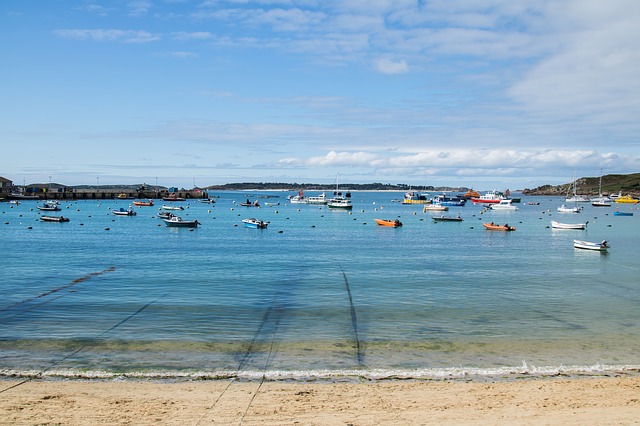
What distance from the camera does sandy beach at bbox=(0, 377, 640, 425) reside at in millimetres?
13359

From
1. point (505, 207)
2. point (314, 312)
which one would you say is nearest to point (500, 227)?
point (314, 312)

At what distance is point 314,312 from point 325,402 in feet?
40.5

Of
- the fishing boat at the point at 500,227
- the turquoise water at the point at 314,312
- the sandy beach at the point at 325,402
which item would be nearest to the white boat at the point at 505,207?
the fishing boat at the point at 500,227

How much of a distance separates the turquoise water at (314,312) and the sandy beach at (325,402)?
1458 millimetres

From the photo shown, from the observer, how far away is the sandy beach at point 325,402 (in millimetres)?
13359

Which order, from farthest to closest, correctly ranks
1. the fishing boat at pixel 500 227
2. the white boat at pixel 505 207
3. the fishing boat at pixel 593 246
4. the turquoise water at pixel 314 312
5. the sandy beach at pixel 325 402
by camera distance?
the white boat at pixel 505 207 < the fishing boat at pixel 500 227 < the fishing boat at pixel 593 246 < the turquoise water at pixel 314 312 < the sandy beach at pixel 325 402

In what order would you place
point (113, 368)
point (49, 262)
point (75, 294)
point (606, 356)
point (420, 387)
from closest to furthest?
point (420, 387) → point (113, 368) → point (606, 356) → point (75, 294) → point (49, 262)

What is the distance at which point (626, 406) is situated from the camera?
1419cm

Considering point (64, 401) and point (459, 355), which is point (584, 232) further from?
point (64, 401)

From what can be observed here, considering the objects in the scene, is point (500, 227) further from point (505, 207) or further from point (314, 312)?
point (505, 207)

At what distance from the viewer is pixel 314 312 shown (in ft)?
88.3

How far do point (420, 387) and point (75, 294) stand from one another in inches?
901

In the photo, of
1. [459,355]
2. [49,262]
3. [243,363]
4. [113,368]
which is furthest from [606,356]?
[49,262]

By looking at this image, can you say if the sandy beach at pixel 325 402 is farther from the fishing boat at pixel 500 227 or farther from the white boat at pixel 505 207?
the white boat at pixel 505 207
